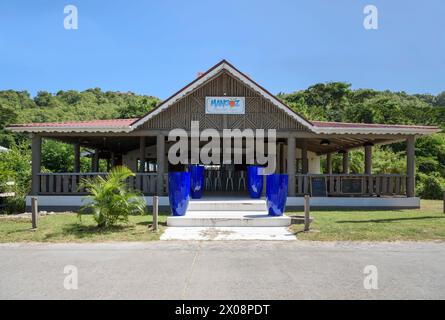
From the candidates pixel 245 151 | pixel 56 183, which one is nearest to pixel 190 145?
pixel 245 151

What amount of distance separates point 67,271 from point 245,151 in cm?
1483

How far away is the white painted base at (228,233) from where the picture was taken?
30.8ft

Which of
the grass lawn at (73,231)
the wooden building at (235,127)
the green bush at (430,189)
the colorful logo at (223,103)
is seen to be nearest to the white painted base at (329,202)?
the wooden building at (235,127)

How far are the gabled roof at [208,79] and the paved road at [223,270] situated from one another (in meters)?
6.97

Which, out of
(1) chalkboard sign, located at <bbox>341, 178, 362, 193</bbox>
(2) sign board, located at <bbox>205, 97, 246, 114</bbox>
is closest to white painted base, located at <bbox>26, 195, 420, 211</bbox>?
(1) chalkboard sign, located at <bbox>341, 178, 362, 193</bbox>

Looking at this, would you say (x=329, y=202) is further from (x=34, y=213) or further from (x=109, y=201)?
(x=34, y=213)

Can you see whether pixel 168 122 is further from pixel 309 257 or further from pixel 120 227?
pixel 309 257

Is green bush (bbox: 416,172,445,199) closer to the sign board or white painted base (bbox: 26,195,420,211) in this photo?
white painted base (bbox: 26,195,420,211)

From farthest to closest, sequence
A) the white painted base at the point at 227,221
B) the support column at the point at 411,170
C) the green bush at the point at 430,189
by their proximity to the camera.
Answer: the green bush at the point at 430,189
the support column at the point at 411,170
the white painted base at the point at 227,221

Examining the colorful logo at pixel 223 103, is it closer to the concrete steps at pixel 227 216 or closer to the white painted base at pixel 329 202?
the concrete steps at pixel 227 216

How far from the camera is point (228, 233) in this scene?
9.98 meters

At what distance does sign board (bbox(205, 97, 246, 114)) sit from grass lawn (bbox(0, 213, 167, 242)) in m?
5.11

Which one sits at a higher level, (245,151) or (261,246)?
(245,151)

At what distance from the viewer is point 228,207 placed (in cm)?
1307
